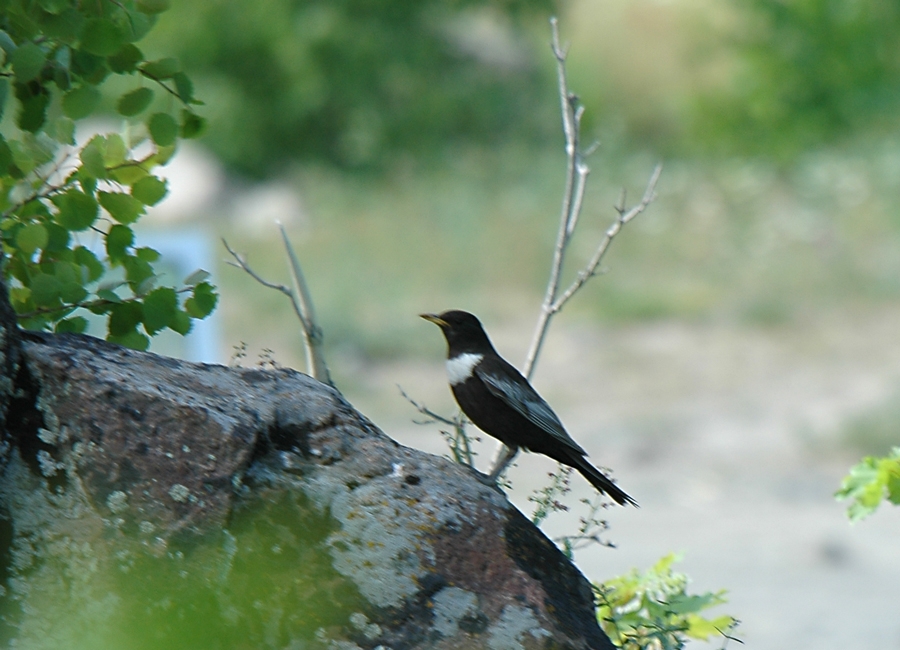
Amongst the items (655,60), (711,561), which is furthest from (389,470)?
(655,60)

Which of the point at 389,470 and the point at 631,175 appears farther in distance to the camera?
the point at 631,175

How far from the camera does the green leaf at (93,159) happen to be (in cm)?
250

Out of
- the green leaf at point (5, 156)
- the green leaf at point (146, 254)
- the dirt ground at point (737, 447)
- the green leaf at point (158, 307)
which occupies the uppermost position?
the dirt ground at point (737, 447)

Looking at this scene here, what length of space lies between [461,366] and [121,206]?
0.89m

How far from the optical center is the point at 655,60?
2278cm

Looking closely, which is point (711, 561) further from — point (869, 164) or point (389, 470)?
point (869, 164)

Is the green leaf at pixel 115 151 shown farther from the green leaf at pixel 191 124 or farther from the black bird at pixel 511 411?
the black bird at pixel 511 411

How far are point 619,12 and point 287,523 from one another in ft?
78.9

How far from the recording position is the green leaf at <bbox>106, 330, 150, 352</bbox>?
8.49 feet

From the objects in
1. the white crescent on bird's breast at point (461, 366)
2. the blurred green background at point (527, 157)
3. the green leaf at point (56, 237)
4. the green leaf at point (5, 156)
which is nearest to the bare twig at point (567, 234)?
the white crescent on bird's breast at point (461, 366)

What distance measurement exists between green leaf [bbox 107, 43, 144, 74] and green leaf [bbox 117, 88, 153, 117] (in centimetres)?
5

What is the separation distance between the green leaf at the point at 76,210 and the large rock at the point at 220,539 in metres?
0.38

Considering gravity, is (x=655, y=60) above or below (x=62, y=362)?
above

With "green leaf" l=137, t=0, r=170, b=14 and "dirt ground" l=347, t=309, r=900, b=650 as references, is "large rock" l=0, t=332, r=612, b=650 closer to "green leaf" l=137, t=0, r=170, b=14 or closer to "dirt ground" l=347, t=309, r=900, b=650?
"green leaf" l=137, t=0, r=170, b=14
